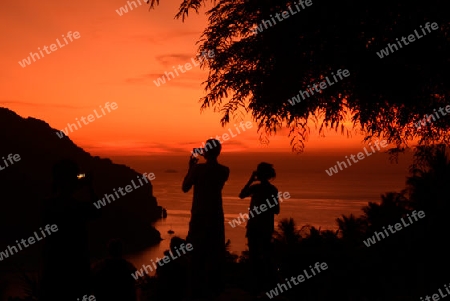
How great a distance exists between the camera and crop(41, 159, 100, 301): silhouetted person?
15.0 feet

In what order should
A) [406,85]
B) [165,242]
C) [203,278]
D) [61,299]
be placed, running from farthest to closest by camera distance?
[165,242] < [406,85] < [203,278] < [61,299]

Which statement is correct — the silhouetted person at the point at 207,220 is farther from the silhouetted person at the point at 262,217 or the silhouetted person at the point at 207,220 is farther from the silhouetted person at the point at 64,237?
the silhouetted person at the point at 64,237

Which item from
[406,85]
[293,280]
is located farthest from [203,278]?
[406,85]

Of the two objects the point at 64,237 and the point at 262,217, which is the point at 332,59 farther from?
the point at 64,237

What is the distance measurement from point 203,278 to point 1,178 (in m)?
110

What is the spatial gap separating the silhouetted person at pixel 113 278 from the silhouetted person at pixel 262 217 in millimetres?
2315

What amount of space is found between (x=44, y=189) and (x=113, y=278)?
4321 inches

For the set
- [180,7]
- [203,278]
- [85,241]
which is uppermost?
[180,7]

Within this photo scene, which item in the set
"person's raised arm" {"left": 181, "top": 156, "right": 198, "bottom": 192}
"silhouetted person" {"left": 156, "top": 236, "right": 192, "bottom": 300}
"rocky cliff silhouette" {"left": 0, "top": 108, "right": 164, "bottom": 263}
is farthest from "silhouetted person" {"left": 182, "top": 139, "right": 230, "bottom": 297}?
"rocky cliff silhouette" {"left": 0, "top": 108, "right": 164, "bottom": 263}

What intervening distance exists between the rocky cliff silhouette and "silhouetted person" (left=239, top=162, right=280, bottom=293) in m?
80.0

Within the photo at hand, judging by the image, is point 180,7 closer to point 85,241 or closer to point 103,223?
point 85,241

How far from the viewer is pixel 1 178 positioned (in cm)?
10712

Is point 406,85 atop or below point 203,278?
atop

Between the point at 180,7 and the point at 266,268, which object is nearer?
the point at 266,268
